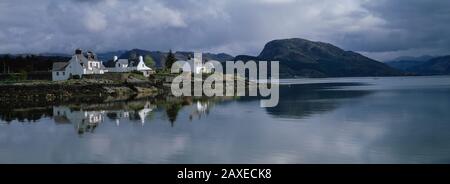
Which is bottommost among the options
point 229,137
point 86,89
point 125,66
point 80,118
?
point 229,137

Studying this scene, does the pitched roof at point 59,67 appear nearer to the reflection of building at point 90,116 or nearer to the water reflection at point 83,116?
the water reflection at point 83,116

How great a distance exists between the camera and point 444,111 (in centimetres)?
5684

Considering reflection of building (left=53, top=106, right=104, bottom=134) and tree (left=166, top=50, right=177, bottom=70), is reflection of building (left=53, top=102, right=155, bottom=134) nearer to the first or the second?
reflection of building (left=53, top=106, right=104, bottom=134)

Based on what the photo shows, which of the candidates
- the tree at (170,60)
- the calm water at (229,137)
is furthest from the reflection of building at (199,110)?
the tree at (170,60)

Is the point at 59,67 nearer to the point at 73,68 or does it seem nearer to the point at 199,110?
the point at 73,68

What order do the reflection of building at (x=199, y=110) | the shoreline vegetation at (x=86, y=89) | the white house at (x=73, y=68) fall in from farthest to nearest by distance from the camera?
the white house at (x=73, y=68), the shoreline vegetation at (x=86, y=89), the reflection of building at (x=199, y=110)

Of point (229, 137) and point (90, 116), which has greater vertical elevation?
point (90, 116)

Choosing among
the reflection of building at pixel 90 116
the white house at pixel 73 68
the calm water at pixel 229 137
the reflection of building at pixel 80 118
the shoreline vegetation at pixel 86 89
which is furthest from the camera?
the white house at pixel 73 68

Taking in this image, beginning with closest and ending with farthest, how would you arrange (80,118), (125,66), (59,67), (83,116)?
(80,118), (83,116), (59,67), (125,66)

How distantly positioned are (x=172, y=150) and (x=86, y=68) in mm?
86424

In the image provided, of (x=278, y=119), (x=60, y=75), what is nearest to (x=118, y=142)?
(x=278, y=119)

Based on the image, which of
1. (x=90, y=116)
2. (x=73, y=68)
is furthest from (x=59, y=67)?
(x=90, y=116)
